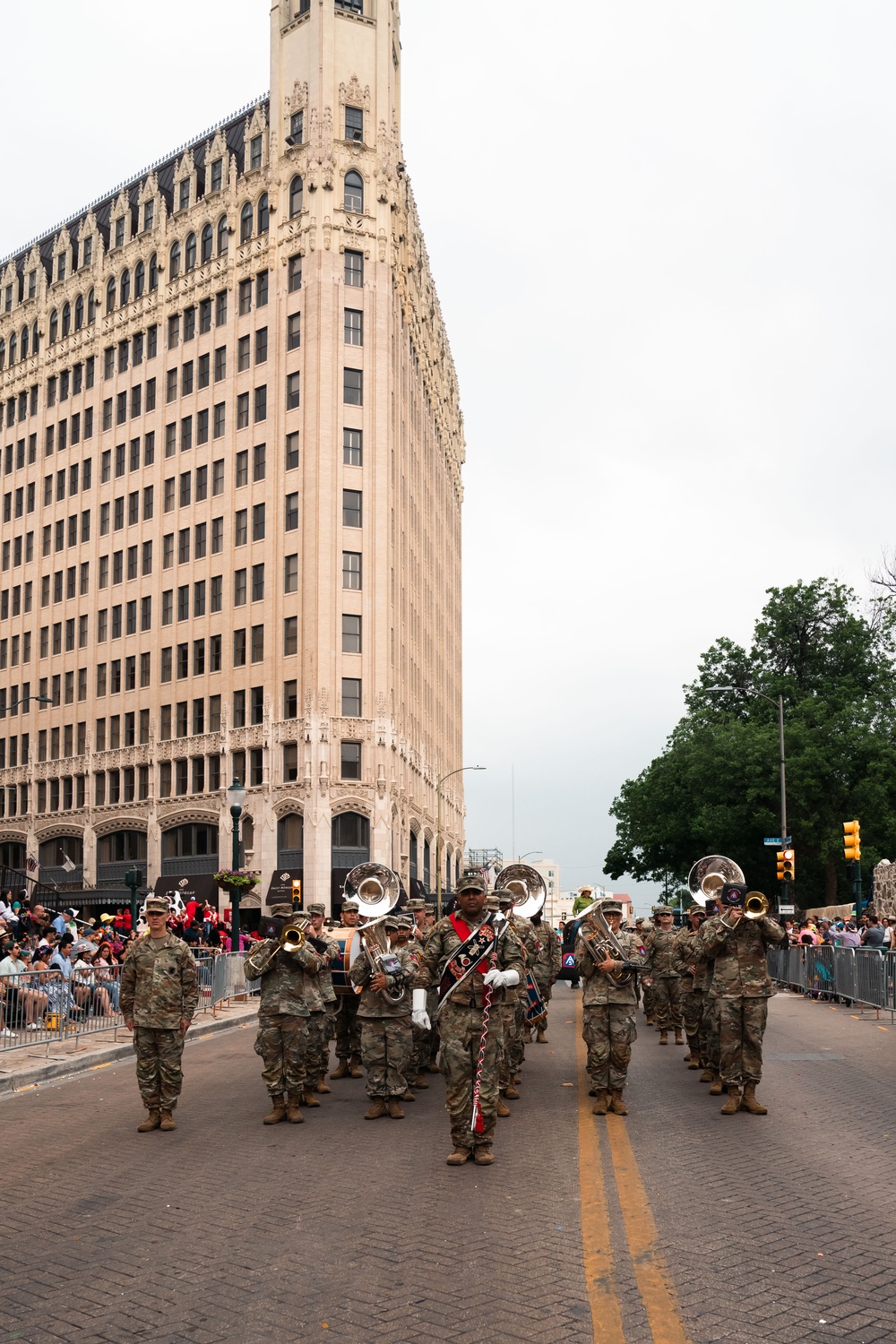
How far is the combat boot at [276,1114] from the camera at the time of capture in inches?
437

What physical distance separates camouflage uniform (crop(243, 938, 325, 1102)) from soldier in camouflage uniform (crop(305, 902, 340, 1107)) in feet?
2.14

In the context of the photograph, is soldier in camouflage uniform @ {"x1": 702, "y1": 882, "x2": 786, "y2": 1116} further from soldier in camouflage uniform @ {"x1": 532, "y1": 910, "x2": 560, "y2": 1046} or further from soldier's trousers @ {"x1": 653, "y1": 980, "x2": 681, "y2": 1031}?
soldier's trousers @ {"x1": 653, "y1": 980, "x2": 681, "y2": 1031}

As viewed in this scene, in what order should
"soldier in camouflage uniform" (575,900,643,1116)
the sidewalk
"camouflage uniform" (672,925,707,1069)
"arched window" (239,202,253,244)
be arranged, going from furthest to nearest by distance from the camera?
"arched window" (239,202,253,244) → "camouflage uniform" (672,925,707,1069) → the sidewalk → "soldier in camouflage uniform" (575,900,643,1116)

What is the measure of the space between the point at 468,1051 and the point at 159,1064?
3.28m

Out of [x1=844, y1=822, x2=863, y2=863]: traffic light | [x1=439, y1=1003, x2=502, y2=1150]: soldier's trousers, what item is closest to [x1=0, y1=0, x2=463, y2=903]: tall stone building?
[x1=844, y1=822, x2=863, y2=863]: traffic light

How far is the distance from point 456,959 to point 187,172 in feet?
204

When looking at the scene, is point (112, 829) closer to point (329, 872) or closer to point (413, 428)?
point (329, 872)

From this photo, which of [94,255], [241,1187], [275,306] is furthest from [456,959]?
[94,255]

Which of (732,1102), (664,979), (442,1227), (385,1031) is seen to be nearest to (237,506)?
(664,979)

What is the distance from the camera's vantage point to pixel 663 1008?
19.1 metres

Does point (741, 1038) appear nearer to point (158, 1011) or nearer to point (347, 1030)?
point (347, 1030)

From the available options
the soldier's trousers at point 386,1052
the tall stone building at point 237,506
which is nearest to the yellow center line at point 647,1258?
the soldier's trousers at point 386,1052

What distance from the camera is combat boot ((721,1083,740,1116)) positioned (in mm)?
11281

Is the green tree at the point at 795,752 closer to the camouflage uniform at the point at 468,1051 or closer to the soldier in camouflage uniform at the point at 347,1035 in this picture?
the soldier in camouflage uniform at the point at 347,1035
